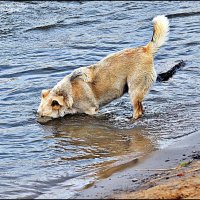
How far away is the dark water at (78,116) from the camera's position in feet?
23.2

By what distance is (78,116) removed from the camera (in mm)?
9922

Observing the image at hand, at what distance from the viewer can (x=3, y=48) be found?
565 inches

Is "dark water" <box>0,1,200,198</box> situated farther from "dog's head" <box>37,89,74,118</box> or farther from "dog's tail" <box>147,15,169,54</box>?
"dog's tail" <box>147,15,169,54</box>

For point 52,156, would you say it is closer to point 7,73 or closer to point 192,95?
point 192,95

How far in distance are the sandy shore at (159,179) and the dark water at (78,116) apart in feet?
0.92

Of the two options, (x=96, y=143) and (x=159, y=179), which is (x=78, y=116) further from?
(x=159, y=179)

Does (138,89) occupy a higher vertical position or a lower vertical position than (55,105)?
higher

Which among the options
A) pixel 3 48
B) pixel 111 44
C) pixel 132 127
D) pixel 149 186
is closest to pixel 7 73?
pixel 3 48

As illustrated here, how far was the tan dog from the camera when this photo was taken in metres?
9.46

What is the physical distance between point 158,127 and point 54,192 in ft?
10.00

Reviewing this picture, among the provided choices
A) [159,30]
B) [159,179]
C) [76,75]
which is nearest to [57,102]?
[76,75]

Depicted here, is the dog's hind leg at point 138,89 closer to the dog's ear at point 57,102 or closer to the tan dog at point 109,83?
the tan dog at point 109,83

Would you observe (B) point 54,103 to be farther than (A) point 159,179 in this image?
Yes

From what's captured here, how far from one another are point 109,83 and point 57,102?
894 millimetres
